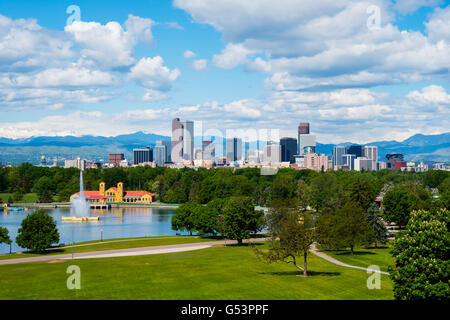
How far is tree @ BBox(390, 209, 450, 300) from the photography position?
2691 centimetres

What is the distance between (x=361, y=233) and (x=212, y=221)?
74.4 feet

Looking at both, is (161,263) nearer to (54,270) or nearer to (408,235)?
(54,270)

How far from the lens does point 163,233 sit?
82688 mm

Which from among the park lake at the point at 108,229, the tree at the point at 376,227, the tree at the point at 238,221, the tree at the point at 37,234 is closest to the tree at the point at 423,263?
the tree at the point at 376,227

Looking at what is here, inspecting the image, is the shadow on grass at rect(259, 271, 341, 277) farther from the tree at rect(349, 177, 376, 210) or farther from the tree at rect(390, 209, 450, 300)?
Answer: the tree at rect(349, 177, 376, 210)

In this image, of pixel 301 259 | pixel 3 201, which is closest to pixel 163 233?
pixel 301 259

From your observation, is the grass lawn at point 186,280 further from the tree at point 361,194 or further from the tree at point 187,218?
the tree at point 361,194

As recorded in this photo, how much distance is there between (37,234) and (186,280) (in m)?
26.7

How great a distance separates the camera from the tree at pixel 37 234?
54938 millimetres

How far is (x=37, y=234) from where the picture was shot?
55406mm

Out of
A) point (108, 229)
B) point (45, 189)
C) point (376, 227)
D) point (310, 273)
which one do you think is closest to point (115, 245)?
point (108, 229)

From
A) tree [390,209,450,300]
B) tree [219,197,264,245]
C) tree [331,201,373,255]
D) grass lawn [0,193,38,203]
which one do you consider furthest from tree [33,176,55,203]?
tree [390,209,450,300]

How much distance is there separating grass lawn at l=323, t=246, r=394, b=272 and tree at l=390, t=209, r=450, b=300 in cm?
1439

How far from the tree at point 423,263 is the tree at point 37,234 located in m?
39.7
